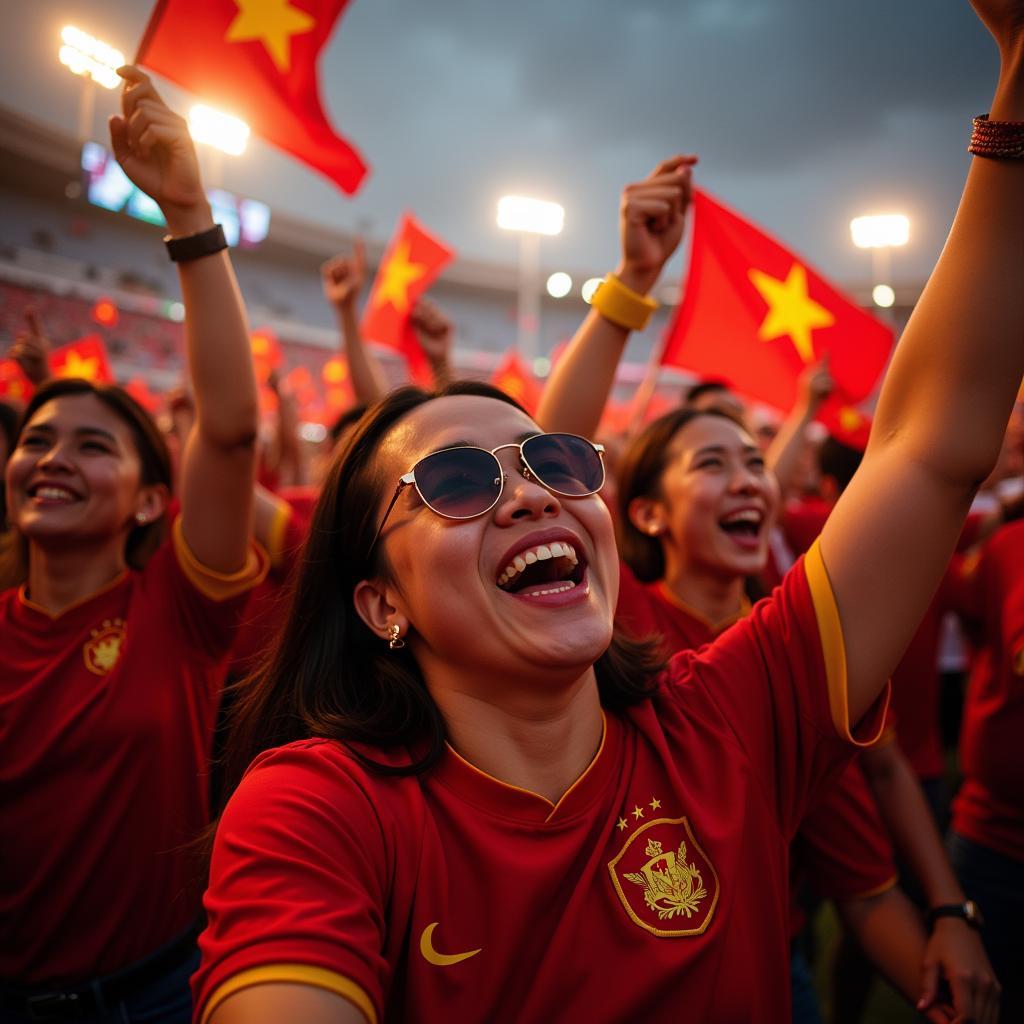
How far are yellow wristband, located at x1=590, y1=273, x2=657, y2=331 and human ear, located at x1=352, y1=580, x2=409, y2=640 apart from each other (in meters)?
1.04

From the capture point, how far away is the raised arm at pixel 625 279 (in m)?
2.01

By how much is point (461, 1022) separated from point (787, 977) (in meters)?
0.52

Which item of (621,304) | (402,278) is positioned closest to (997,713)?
(621,304)

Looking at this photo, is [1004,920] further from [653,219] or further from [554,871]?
[653,219]

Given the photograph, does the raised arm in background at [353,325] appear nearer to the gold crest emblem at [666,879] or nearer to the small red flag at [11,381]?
the gold crest emblem at [666,879]

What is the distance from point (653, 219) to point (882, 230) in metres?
15.7

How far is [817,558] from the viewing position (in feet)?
4.17

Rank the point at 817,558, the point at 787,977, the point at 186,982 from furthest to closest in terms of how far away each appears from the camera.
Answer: the point at 186,982, the point at 817,558, the point at 787,977

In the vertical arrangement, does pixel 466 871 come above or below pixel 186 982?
above

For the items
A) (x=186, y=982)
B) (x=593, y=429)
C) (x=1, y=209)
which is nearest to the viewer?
(x=186, y=982)

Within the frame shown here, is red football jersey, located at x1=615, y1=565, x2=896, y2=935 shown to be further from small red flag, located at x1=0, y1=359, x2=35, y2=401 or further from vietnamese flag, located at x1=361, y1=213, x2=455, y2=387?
small red flag, located at x1=0, y1=359, x2=35, y2=401

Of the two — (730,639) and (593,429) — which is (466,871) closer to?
(730,639)

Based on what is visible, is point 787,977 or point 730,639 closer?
point 787,977

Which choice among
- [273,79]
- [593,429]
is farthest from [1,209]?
[593,429]
